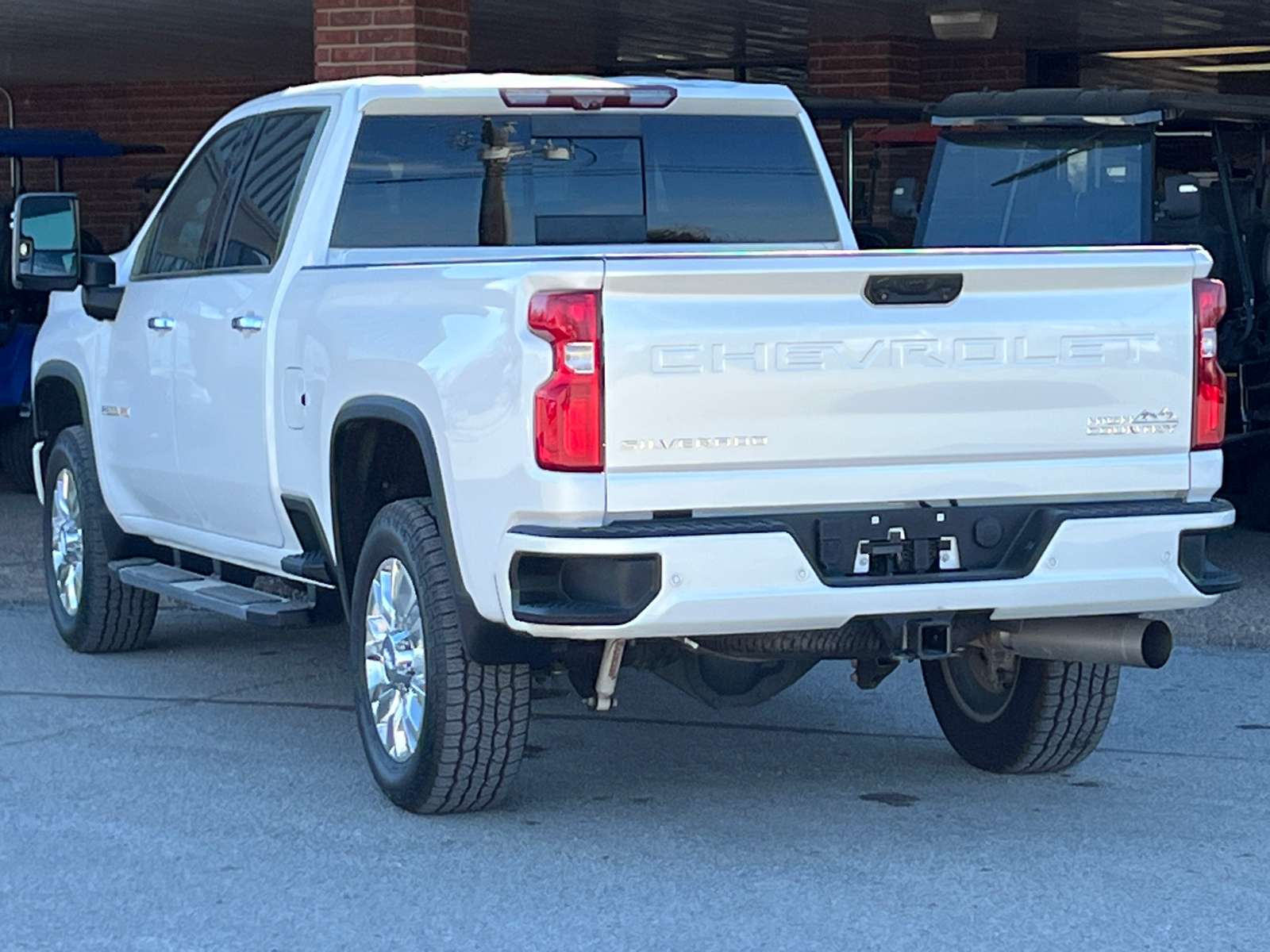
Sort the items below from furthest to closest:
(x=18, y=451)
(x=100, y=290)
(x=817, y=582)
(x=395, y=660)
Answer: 1. (x=18, y=451)
2. (x=100, y=290)
3. (x=395, y=660)
4. (x=817, y=582)

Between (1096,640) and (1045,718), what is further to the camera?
(1045,718)

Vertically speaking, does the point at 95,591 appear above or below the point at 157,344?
below

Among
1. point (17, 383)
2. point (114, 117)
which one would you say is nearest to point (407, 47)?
point (17, 383)

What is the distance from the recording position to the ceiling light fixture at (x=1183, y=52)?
67.7 ft

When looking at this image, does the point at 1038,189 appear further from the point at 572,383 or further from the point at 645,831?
the point at 572,383

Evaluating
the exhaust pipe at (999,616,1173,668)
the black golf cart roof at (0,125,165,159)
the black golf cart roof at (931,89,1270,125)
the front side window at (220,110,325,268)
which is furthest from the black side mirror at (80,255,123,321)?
the black golf cart roof at (0,125,165,159)

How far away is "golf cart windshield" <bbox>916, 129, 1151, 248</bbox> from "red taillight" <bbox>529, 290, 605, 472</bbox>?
6639mm

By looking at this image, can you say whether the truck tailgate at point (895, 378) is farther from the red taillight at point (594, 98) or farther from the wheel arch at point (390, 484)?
the red taillight at point (594, 98)

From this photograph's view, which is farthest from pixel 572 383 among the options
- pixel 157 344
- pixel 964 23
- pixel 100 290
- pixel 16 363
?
pixel 964 23

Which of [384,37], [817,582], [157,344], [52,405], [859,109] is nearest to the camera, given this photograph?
[817,582]

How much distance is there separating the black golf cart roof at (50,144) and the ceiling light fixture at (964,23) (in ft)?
20.7

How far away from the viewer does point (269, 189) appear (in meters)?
7.34

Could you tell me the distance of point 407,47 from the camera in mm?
12406

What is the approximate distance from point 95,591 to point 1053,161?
5732mm
